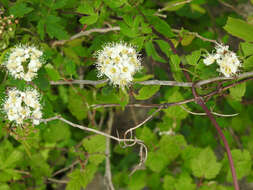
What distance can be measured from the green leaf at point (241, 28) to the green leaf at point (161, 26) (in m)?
0.31

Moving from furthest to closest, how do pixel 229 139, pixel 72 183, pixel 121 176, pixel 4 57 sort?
pixel 121 176, pixel 229 139, pixel 72 183, pixel 4 57

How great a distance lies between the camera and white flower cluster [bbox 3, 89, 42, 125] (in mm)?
1396

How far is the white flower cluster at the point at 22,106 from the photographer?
4.58ft

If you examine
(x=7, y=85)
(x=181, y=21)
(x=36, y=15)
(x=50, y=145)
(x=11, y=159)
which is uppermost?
(x=181, y=21)

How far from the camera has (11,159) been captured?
1800 millimetres

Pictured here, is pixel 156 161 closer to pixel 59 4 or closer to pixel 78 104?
pixel 78 104

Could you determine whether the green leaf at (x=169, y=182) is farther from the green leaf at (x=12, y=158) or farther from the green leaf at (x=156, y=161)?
the green leaf at (x=12, y=158)

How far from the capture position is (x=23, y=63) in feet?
4.67

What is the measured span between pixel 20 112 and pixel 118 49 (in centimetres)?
60

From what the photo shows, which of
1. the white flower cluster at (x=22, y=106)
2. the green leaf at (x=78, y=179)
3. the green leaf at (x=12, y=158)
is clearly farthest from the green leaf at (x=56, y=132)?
the white flower cluster at (x=22, y=106)

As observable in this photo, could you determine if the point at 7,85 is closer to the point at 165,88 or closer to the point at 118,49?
the point at 118,49

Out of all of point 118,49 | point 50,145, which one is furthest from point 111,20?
point 50,145

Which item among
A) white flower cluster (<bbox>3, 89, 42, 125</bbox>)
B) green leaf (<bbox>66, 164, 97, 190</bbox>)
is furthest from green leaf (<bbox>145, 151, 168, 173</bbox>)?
white flower cluster (<bbox>3, 89, 42, 125</bbox>)

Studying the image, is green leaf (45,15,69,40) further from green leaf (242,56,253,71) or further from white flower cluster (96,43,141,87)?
green leaf (242,56,253,71)
